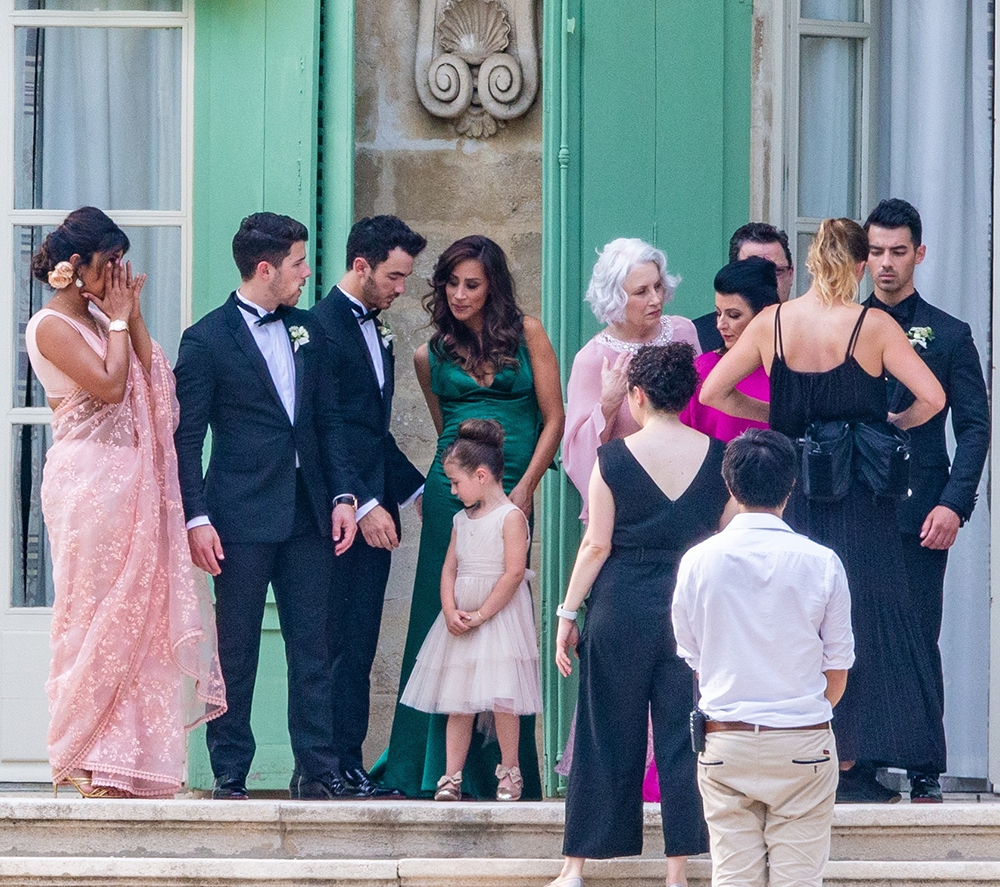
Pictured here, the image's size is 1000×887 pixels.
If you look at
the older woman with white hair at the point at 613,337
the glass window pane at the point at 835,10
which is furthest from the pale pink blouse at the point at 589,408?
the glass window pane at the point at 835,10

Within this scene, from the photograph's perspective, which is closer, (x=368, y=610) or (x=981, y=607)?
(x=368, y=610)

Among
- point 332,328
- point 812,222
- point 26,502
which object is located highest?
point 812,222

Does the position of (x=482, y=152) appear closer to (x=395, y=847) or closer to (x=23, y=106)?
(x=23, y=106)

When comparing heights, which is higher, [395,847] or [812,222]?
[812,222]

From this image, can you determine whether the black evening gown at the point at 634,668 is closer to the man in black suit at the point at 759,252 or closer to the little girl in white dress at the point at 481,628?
the little girl in white dress at the point at 481,628

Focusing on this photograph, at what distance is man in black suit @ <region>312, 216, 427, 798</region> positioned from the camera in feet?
18.1

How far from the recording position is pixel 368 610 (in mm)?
5586

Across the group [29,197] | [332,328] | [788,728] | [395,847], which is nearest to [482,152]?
[332,328]

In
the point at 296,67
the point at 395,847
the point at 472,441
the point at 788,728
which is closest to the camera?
the point at 788,728

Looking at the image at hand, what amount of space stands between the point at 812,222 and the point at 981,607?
1.40 meters

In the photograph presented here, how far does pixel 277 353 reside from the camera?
5.39m

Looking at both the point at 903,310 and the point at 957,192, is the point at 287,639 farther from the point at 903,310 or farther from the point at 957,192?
the point at 957,192

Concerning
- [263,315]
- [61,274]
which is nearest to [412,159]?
[263,315]

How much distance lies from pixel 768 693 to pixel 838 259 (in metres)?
1.51
